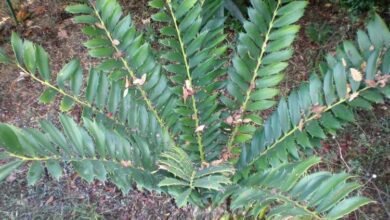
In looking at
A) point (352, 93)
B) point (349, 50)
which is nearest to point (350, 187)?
point (352, 93)

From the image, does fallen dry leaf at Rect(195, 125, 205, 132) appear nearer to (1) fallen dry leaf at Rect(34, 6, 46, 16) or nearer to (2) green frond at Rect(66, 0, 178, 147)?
(2) green frond at Rect(66, 0, 178, 147)

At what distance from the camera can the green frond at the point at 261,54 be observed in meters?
1.58

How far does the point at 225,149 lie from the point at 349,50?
59 centimetres

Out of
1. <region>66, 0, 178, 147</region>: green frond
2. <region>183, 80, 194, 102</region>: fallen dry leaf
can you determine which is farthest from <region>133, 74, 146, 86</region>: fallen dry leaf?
<region>183, 80, 194, 102</region>: fallen dry leaf

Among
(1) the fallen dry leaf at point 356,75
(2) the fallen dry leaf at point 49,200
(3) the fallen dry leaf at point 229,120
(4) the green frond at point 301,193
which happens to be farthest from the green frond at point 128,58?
(2) the fallen dry leaf at point 49,200

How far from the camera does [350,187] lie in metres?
1.06

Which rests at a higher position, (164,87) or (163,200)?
(164,87)

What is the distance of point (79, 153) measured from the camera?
3.90 ft

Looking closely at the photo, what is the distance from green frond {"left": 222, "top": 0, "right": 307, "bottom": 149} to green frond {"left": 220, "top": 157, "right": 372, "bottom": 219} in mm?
375

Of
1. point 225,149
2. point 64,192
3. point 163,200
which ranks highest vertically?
point 225,149

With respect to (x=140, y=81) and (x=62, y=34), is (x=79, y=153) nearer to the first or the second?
(x=140, y=81)

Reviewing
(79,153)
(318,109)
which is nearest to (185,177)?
(79,153)

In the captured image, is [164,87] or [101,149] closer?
[101,149]

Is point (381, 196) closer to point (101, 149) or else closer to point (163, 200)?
point (163, 200)
